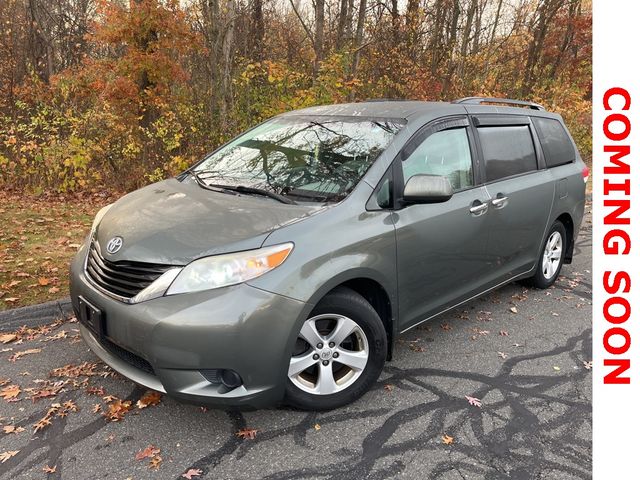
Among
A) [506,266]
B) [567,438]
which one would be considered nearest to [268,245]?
[567,438]

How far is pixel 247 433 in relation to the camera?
8.80 ft

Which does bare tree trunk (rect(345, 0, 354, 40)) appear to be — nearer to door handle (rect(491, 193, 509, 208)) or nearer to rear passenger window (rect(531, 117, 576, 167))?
rear passenger window (rect(531, 117, 576, 167))

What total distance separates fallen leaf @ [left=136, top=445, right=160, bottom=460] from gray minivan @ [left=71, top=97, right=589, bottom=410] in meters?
0.34

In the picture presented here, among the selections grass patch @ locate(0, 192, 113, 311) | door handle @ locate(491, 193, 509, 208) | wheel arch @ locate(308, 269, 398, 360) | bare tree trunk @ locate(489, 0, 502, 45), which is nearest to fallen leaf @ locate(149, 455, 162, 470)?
wheel arch @ locate(308, 269, 398, 360)

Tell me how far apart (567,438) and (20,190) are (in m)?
8.54

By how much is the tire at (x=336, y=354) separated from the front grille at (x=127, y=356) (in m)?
0.73

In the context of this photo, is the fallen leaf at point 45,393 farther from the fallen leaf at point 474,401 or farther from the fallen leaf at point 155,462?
the fallen leaf at point 474,401

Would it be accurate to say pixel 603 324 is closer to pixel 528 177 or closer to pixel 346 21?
pixel 528 177

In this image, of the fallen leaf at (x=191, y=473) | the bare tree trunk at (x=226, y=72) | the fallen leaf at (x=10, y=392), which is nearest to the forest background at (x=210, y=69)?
the bare tree trunk at (x=226, y=72)

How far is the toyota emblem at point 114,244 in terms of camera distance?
8.93 feet

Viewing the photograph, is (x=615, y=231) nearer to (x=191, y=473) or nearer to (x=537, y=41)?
(x=191, y=473)

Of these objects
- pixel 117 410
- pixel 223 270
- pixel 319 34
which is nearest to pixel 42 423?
pixel 117 410

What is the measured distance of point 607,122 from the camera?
400cm

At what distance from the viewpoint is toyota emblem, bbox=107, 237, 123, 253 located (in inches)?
107
